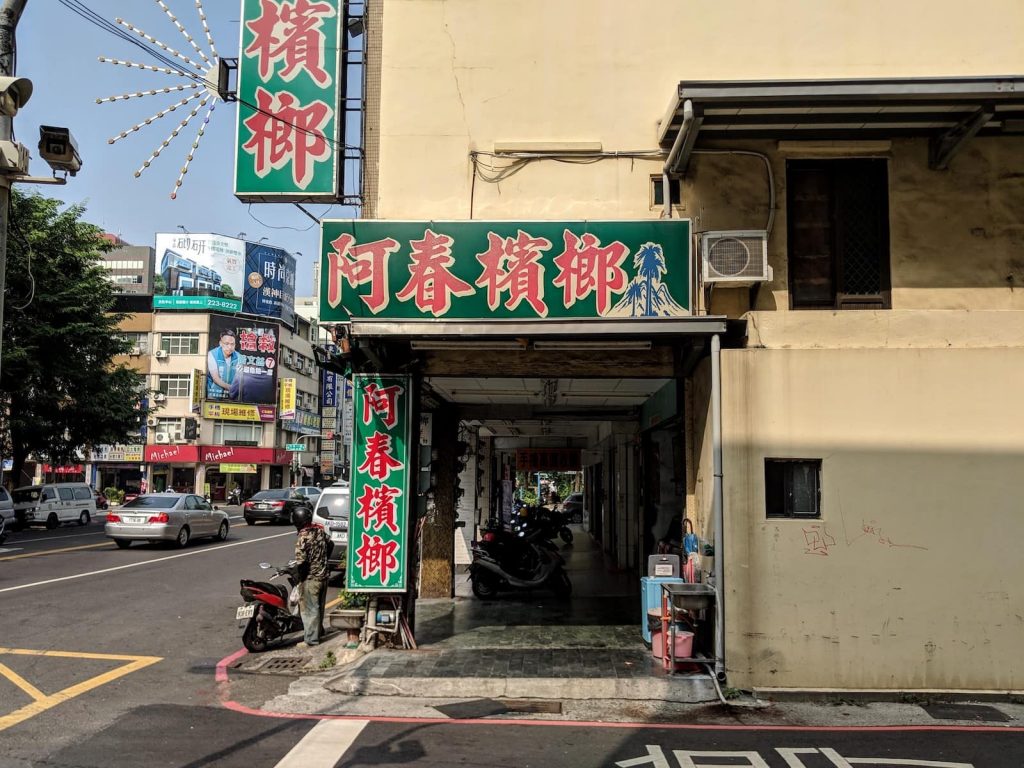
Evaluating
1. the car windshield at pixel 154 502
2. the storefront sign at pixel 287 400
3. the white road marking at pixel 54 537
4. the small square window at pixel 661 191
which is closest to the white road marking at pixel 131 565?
the car windshield at pixel 154 502

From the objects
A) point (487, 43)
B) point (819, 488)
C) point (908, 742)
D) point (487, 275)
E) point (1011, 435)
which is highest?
point (487, 43)

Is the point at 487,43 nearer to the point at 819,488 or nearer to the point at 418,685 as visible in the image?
the point at 819,488

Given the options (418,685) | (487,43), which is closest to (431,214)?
(487,43)

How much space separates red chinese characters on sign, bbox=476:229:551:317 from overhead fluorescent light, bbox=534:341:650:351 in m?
0.44

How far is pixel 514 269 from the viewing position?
8.41m

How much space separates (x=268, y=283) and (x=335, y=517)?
43.8 m

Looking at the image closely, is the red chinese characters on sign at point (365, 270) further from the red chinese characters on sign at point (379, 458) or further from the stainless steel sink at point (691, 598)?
the stainless steel sink at point (691, 598)

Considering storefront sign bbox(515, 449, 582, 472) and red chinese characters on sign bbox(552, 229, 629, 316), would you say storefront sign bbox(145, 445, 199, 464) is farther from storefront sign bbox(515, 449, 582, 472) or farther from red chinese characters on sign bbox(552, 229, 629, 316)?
red chinese characters on sign bbox(552, 229, 629, 316)

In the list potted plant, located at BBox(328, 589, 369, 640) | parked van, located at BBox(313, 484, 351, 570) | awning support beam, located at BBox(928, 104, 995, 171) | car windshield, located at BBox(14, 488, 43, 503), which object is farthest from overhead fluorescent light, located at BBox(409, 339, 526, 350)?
car windshield, located at BBox(14, 488, 43, 503)

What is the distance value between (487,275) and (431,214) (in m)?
1.09

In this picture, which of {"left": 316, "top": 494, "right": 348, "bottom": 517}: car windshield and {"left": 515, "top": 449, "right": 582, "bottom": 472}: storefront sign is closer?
{"left": 316, "top": 494, "right": 348, "bottom": 517}: car windshield

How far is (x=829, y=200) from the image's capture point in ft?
28.1

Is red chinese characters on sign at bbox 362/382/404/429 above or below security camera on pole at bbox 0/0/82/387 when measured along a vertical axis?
below

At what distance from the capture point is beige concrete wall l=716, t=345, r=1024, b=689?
7363 mm
